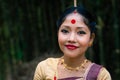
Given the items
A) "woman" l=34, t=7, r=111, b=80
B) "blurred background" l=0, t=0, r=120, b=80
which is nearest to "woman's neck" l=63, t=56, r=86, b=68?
"woman" l=34, t=7, r=111, b=80

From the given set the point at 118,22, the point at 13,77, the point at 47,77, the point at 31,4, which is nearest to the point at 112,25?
the point at 118,22

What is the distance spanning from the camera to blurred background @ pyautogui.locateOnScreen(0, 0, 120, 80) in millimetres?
4797

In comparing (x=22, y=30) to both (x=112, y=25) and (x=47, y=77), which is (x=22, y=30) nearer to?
(x=112, y=25)

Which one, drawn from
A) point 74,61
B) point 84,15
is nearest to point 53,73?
point 74,61

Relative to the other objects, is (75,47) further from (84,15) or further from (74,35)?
(84,15)

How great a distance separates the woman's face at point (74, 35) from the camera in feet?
8.48

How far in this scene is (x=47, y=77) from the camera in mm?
2688

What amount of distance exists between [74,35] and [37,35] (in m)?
2.37

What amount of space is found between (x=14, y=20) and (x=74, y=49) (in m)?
2.33

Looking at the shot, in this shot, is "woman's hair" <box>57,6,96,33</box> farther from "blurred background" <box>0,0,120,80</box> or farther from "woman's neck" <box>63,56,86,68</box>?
"blurred background" <box>0,0,120,80</box>

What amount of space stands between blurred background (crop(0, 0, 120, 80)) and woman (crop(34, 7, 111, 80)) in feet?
6.72

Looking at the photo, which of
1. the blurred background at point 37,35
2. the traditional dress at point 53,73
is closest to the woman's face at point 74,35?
the traditional dress at point 53,73

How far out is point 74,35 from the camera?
258cm

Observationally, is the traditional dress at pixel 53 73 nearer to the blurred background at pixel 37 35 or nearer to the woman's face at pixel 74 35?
the woman's face at pixel 74 35
